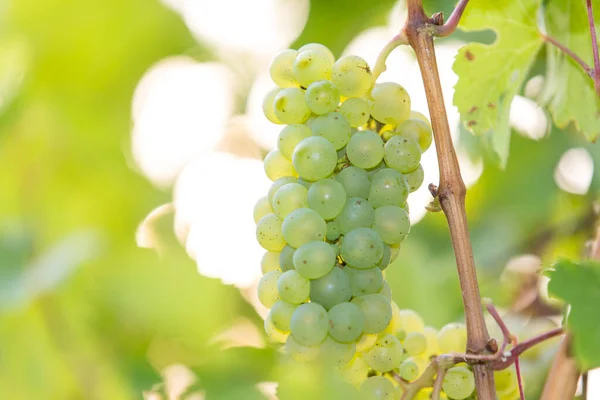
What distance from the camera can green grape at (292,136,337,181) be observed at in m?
0.59

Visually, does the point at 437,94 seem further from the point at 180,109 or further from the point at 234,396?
the point at 180,109

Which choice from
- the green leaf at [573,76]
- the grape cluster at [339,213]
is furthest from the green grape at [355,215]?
the green leaf at [573,76]

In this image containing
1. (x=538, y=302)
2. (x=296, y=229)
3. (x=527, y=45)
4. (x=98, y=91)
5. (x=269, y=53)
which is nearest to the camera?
(x=296, y=229)

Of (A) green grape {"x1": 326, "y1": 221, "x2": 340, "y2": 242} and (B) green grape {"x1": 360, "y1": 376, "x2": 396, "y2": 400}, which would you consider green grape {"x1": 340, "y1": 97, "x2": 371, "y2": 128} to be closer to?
(A) green grape {"x1": 326, "y1": 221, "x2": 340, "y2": 242}

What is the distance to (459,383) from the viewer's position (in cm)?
64

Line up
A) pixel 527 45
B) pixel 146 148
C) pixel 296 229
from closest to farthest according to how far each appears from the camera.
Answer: pixel 296 229, pixel 527 45, pixel 146 148

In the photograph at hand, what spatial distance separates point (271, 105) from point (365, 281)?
203mm

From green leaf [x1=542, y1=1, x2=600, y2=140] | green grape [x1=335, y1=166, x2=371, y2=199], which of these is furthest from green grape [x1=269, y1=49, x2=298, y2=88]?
green leaf [x1=542, y1=1, x2=600, y2=140]

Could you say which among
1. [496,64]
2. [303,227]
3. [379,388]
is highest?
[496,64]

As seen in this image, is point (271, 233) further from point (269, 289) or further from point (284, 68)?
point (284, 68)

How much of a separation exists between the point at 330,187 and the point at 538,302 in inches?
29.0

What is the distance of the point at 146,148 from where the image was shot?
1.48 m

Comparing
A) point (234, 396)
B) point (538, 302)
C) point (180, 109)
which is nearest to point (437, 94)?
point (234, 396)

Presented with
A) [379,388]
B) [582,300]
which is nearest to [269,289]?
[379,388]
